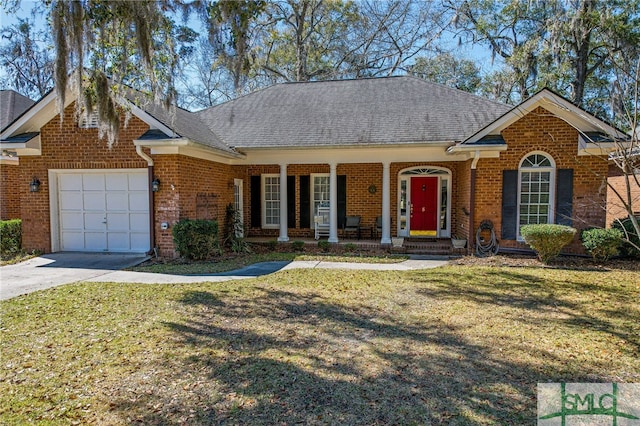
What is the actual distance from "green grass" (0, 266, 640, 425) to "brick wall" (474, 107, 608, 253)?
3306 millimetres

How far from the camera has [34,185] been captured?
10680mm

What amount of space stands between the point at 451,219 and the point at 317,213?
445 cm

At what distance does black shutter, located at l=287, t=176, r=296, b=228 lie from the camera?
14.2m

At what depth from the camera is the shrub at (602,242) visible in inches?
376

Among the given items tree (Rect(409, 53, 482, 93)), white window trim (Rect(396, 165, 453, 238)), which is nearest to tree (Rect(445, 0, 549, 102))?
tree (Rect(409, 53, 482, 93))

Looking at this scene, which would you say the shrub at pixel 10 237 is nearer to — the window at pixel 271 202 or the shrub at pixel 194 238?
the shrub at pixel 194 238

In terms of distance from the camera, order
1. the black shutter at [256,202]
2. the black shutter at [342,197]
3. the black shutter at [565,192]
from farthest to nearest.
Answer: the black shutter at [256,202]
the black shutter at [342,197]
the black shutter at [565,192]

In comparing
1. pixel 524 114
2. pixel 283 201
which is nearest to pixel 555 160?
pixel 524 114

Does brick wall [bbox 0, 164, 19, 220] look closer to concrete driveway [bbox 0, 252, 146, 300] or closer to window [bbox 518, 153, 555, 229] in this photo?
concrete driveway [bbox 0, 252, 146, 300]

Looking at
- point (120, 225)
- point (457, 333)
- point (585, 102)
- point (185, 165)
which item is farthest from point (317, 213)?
point (585, 102)

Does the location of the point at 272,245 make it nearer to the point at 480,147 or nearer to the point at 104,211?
the point at 104,211

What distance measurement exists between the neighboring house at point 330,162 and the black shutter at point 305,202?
1.59 meters

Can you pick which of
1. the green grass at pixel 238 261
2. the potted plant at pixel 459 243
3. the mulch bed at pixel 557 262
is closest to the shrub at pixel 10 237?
the green grass at pixel 238 261

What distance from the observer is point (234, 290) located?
23.8ft
